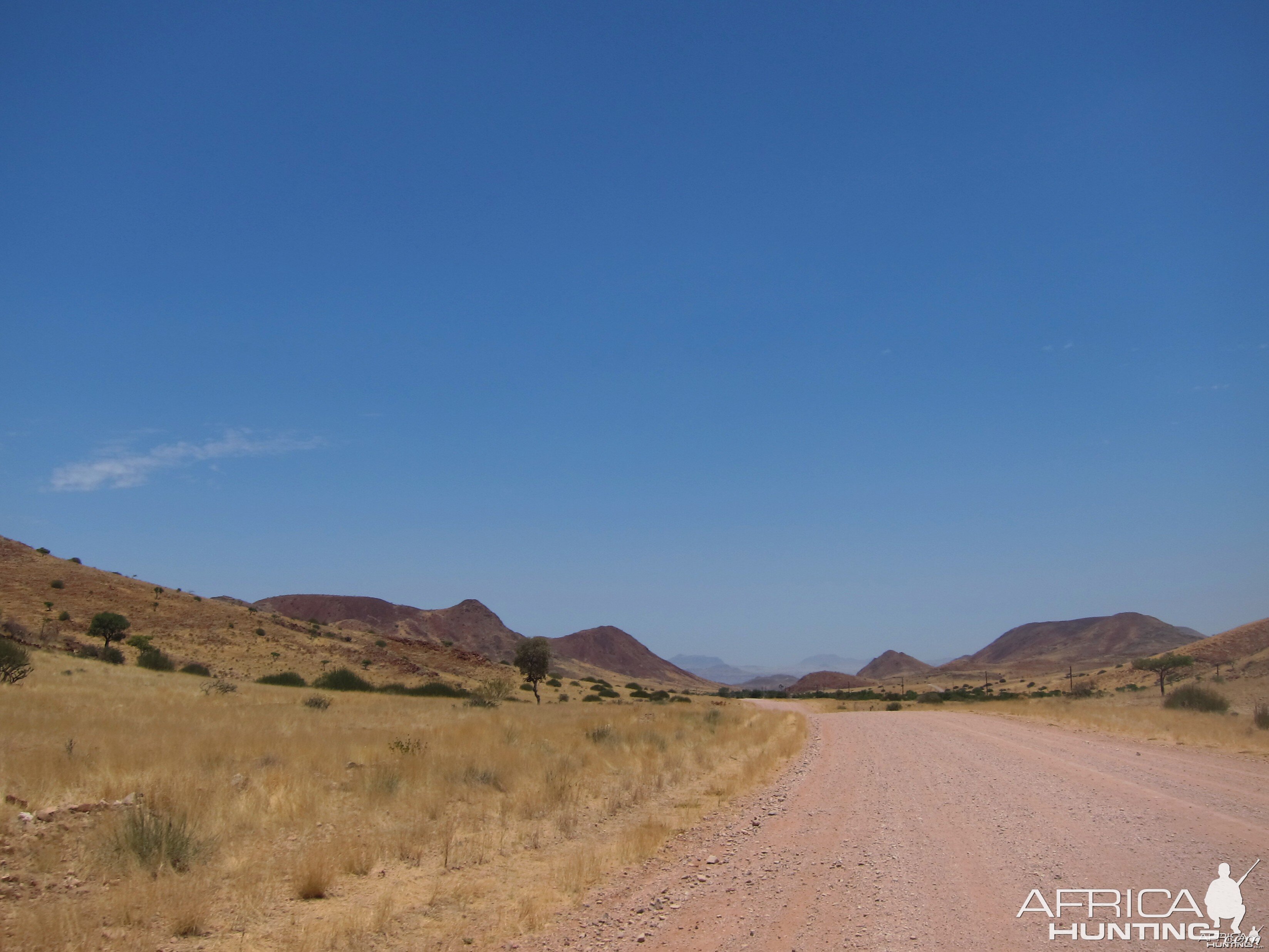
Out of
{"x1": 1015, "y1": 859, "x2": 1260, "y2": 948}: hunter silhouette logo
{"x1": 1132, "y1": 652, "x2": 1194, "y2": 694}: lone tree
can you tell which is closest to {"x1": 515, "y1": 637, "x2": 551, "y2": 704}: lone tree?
{"x1": 1132, "y1": 652, "x2": 1194, "y2": 694}: lone tree

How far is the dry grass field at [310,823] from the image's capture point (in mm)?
6887

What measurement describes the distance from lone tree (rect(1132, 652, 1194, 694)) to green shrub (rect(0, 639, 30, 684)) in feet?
211

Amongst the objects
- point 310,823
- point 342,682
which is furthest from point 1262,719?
point 342,682

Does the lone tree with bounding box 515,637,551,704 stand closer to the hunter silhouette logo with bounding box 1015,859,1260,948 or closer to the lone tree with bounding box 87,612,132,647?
the lone tree with bounding box 87,612,132,647

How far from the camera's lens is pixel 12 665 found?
23859 mm

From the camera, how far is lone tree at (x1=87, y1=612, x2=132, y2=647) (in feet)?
134

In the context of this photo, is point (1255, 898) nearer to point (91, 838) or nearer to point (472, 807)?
point (472, 807)

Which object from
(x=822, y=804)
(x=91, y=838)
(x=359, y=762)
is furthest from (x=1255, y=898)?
(x=359, y=762)

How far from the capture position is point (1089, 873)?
7074mm

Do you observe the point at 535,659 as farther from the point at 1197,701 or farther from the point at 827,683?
the point at 827,683

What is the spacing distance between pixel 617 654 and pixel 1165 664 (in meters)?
128

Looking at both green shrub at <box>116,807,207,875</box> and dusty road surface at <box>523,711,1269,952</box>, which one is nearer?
dusty road surface at <box>523,711,1269,952</box>

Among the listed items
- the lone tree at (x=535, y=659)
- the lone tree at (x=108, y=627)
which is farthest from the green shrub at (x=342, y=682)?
the lone tree at (x=535, y=659)

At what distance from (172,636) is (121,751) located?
4172cm
